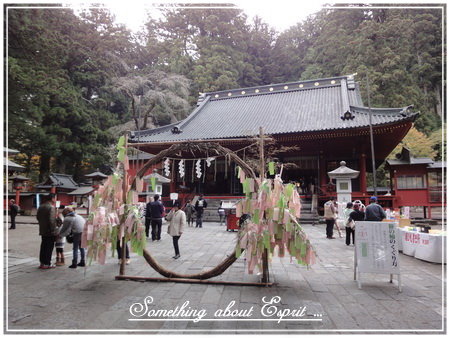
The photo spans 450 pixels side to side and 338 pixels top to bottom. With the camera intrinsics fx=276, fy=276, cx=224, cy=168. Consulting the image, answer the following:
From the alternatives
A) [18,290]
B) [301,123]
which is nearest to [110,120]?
[301,123]

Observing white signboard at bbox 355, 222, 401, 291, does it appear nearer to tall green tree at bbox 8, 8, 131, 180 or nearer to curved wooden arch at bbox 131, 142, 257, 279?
curved wooden arch at bbox 131, 142, 257, 279

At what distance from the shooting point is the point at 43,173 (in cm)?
2417

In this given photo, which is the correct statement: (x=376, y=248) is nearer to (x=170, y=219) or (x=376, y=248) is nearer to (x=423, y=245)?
(x=423, y=245)

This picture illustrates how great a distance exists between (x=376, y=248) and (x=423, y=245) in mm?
3145

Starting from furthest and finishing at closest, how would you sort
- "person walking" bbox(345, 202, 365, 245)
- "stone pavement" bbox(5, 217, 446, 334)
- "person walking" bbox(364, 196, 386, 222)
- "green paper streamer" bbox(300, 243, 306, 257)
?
1. "person walking" bbox(345, 202, 365, 245)
2. "person walking" bbox(364, 196, 386, 222)
3. "green paper streamer" bbox(300, 243, 306, 257)
4. "stone pavement" bbox(5, 217, 446, 334)

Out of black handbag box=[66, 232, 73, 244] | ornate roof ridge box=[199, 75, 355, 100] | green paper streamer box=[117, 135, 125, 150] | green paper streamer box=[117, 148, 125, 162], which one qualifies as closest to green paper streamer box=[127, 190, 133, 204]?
green paper streamer box=[117, 148, 125, 162]

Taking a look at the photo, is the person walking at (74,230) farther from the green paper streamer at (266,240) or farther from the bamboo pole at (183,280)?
the green paper streamer at (266,240)

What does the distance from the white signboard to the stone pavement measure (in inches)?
13.7

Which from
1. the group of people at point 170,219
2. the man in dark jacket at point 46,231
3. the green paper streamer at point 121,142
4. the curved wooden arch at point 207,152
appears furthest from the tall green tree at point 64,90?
the curved wooden arch at point 207,152

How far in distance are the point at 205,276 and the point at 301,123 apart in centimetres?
1475

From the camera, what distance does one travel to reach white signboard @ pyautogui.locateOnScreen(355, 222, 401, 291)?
444 cm

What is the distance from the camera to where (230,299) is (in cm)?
392

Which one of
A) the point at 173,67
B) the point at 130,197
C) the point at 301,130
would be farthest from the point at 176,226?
the point at 173,67

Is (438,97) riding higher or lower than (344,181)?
higher
